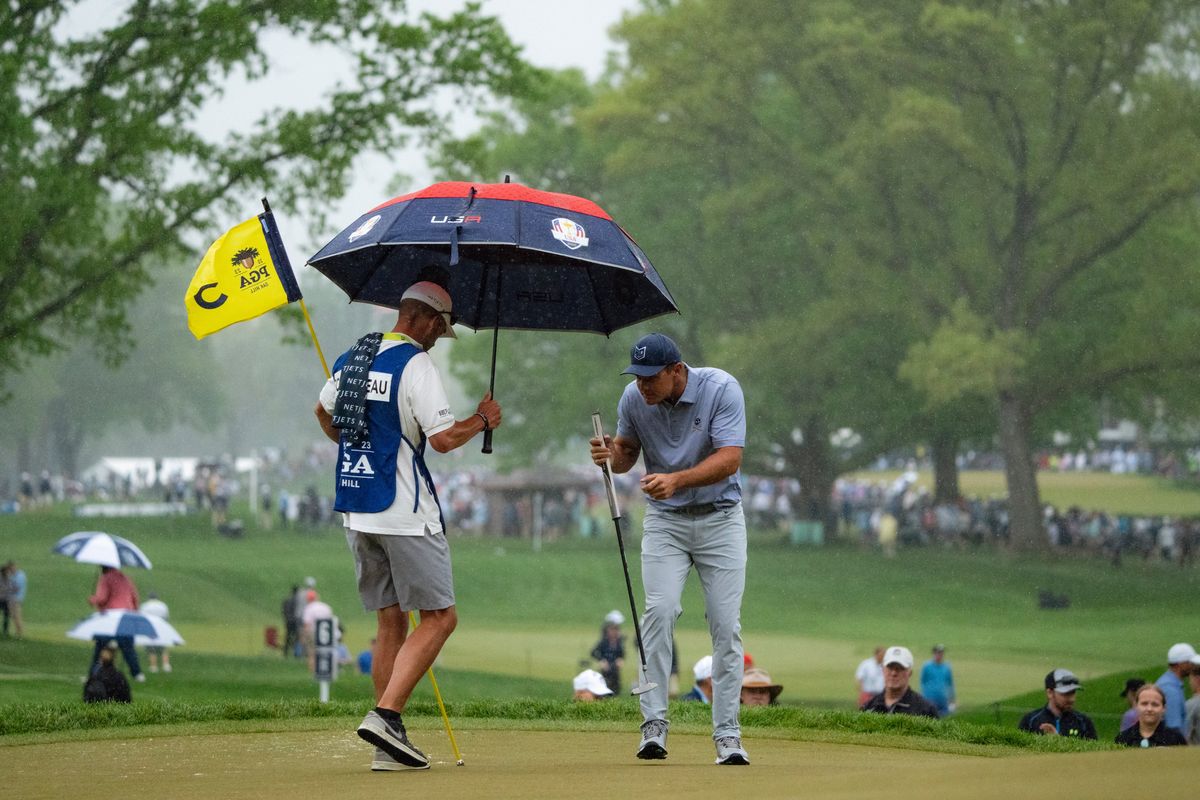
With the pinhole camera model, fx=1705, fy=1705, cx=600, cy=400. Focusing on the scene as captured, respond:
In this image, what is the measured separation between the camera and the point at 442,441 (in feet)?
21.7

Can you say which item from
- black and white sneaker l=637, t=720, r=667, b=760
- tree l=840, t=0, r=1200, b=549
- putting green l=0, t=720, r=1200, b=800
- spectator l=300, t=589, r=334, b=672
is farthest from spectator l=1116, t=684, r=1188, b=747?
tree l=840, t=0, r=1200, b=549

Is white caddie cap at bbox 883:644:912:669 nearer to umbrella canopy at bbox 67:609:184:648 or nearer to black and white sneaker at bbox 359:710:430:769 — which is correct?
black and white sneaker at bbox 359:710:430:769

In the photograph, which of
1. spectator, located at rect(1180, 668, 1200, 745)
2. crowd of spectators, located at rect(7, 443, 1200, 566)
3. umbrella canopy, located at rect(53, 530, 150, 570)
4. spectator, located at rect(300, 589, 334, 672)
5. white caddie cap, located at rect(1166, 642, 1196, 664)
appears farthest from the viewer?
crowd of spectators, located at rect(7, 443, 1200, 566)

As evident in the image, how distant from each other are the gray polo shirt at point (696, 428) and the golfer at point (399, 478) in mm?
867

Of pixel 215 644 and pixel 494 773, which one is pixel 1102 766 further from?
pixel 215 644

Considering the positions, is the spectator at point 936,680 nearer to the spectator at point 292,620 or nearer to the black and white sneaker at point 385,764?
the spectator at point 292,620

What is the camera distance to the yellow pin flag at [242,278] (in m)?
7.49

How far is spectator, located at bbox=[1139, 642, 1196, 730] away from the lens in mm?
12117

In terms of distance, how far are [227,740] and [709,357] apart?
1661 inches

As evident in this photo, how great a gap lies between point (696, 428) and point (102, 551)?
13761 mm

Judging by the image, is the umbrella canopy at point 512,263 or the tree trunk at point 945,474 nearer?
the umbrella canopy at point 512,263

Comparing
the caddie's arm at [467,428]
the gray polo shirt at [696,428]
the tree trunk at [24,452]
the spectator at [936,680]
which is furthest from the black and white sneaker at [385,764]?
the tree trunk at [24,452]

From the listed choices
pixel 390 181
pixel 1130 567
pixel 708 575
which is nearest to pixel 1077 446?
pixel 1130 567

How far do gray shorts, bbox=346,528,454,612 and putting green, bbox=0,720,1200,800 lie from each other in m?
0.68
